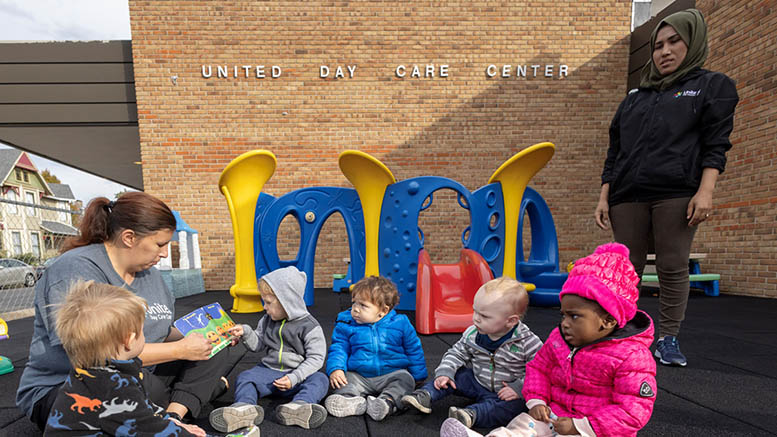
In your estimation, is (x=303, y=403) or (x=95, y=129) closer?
(x=303, y=403)

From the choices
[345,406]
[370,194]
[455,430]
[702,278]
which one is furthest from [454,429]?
[702,278]

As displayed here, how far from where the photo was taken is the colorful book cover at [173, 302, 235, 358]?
1701mm

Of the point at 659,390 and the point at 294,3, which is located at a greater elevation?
the point at 294,3

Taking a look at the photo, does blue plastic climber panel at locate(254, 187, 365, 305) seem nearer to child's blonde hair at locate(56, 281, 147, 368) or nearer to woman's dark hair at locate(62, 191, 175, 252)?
woman's dark hair at locate(62, 191, 175, 252)

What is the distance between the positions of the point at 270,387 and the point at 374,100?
5.94 meters

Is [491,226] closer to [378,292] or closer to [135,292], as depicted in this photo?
[378,292]

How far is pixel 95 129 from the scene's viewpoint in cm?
810

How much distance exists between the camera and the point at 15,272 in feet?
22.7

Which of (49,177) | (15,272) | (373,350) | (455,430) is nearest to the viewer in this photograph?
(455,430)

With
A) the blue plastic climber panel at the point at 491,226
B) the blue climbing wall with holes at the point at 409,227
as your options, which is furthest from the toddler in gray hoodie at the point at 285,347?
the blue plastic climber panel at the point at 491,226

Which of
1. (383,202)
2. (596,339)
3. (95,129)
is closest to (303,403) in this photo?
(596,339)

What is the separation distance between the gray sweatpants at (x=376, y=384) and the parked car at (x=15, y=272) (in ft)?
25.4

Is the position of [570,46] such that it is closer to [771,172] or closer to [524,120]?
[524,120]

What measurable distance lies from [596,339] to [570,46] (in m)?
7.27
